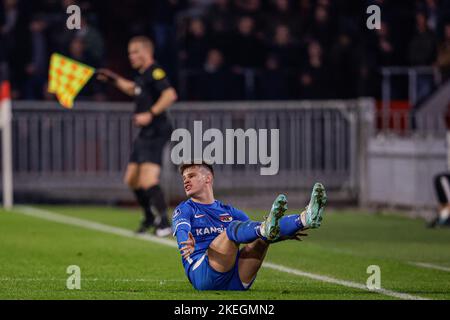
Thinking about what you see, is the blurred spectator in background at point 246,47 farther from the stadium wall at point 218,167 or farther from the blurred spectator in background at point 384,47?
the blurred spectator in background at point 384,47

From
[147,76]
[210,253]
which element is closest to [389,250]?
[147,76]

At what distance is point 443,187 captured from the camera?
734 inches

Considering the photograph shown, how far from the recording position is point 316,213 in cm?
992

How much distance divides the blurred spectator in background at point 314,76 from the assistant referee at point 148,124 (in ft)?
21.9

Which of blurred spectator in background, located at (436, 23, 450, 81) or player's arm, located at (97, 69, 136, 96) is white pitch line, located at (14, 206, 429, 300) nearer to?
player's arm, located at (97, 69, 136, 96)

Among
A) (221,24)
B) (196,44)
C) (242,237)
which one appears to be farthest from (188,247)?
(221,24)

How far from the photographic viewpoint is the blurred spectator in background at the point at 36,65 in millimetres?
23531

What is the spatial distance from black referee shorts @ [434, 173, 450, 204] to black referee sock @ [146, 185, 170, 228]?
3873mm

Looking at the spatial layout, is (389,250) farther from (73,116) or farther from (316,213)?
(73,116)

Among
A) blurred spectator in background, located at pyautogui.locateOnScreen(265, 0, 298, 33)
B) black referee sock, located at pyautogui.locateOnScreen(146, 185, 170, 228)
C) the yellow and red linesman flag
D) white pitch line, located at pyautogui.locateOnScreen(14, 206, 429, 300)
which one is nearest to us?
white pitch line, located at pyautogui.locateOnScreen(14, 206, 429, 300)

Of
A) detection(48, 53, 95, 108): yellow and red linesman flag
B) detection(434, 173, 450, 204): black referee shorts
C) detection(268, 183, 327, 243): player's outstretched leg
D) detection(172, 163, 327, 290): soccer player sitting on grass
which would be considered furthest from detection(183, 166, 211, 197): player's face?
detection(434, 173, 450, 204): black referee shorts

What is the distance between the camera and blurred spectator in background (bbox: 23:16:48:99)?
23531mm

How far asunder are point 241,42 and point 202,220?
13218mm

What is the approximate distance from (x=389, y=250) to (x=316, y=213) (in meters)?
5.62
